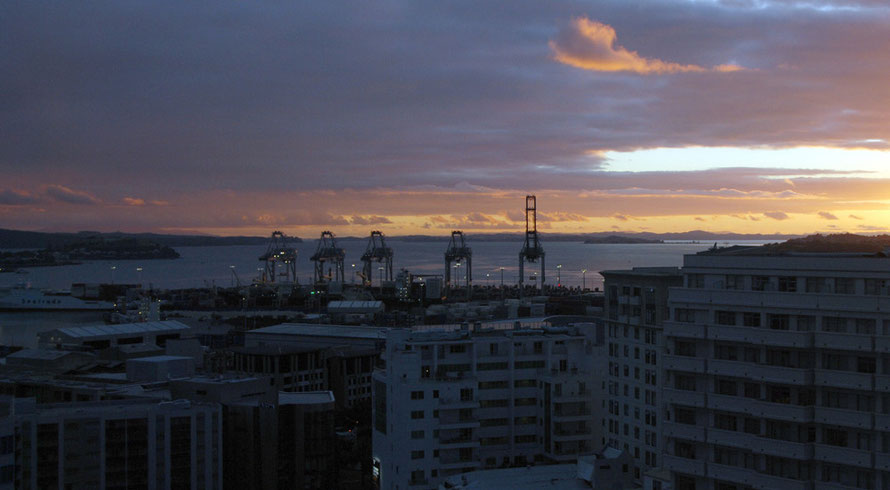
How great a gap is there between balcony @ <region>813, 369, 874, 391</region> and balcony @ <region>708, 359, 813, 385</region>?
84mm

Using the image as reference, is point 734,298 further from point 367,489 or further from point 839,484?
point 367,489

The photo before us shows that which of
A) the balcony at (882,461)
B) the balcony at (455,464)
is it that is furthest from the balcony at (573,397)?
the balcony at (882,461)

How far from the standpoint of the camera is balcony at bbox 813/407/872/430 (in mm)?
8125

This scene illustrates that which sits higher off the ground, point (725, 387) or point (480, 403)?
point (725, 387)

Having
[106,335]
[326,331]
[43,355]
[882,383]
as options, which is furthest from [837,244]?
[106,335]

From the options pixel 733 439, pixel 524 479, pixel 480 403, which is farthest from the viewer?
pixel 480 403

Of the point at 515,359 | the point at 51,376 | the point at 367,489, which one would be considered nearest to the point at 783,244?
the point at 515,359

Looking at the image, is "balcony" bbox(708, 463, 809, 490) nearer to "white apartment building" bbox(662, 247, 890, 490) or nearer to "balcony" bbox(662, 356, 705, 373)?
"white apartment building" bbox(662, 247, 890, 490)

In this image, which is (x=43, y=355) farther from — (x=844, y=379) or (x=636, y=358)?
(x=844, y=379)

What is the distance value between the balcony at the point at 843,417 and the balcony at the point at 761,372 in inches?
12.4

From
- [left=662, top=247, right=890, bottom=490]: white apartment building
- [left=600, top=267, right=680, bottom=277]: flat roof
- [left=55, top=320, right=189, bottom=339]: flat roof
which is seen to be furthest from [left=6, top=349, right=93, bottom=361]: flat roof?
[left=662, top=247, right=890, bottom=490]: white apartment building

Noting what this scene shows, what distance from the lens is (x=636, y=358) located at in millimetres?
13758

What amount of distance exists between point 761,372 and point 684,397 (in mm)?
912

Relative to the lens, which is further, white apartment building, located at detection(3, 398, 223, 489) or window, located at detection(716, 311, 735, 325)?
white apartment building, located at detection(3, 398, 223, 489)
